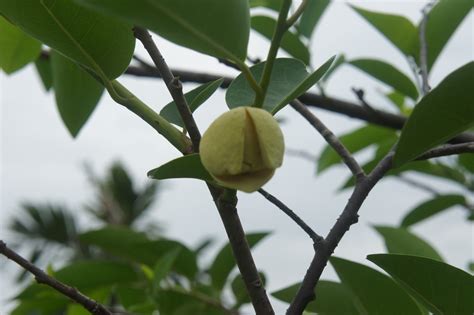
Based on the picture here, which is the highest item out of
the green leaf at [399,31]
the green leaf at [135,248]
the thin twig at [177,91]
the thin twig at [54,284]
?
the green leaf at [399,31]

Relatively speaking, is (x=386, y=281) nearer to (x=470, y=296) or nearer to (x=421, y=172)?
(x=470, y=296)

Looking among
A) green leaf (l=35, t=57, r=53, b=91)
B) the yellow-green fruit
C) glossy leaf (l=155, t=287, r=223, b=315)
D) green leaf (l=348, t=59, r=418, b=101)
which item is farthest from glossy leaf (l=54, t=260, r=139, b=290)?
the yellow-green fruit

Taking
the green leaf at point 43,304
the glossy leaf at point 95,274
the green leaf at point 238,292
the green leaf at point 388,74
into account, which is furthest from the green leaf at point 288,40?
the green leaf at point 43,304

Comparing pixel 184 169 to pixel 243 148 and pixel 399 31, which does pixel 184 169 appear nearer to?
pixel 243 148

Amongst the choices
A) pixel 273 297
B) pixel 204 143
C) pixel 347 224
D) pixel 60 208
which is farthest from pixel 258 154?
pixel 60 208

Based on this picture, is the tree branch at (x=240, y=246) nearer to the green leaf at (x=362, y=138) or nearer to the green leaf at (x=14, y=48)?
the green leaf at (x=14, y=48)

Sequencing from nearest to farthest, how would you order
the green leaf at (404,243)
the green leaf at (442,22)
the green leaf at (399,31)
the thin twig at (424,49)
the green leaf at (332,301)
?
the green leaf at (332,301) < the thin twig at (424,49) < the green leaf at (404,243) < the green leaf at (442,22) < the green leaf at (399,31)

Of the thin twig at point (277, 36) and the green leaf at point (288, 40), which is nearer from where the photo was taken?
the thin twig at point (277, 36)
